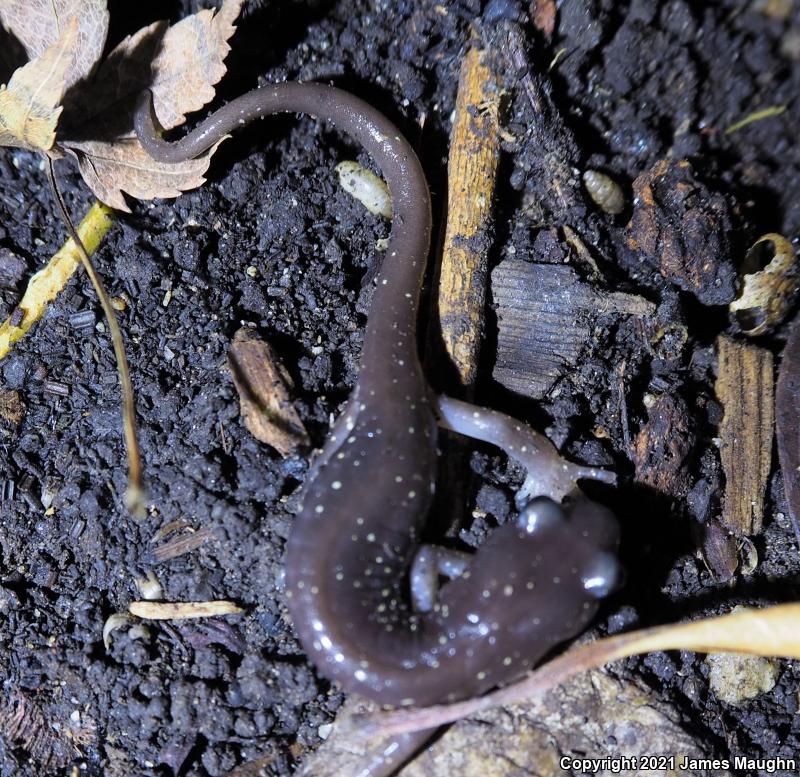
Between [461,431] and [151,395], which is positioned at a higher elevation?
[461,431]

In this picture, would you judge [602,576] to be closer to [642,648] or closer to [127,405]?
[642,648]

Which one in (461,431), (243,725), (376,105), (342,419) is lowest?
(243,725)

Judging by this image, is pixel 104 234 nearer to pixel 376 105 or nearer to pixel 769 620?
pixel 376 105

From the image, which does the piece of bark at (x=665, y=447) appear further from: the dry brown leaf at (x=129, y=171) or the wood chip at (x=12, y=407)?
the wood chip at (x=12, y=407)

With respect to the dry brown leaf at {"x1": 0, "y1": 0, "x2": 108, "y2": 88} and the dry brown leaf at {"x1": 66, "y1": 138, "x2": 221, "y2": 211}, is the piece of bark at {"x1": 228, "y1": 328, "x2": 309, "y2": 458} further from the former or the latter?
the dry brown leaf at {"x1": 0, "y1": 0, "x2": 108, "y2": 88}

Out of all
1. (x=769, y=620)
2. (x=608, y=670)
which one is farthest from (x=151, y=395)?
(x=769, y=620)

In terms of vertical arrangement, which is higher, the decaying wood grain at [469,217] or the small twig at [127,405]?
the decaying wood grain at [469,217]

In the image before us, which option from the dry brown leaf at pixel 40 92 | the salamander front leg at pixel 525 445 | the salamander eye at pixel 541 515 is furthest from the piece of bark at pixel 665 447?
the dry brown leaf at pixel 40 92
